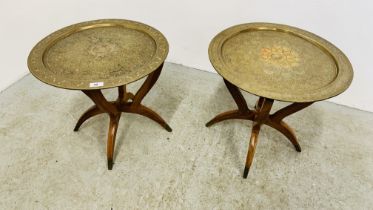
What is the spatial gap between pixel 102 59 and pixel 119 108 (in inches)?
18.4

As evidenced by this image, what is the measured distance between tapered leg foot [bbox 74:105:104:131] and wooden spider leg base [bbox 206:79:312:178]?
825mm

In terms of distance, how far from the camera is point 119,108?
186 cm

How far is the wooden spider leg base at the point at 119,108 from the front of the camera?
1632 millimetres

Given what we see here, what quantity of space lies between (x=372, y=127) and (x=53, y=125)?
2493mm

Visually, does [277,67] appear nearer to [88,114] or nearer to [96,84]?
[96,84]

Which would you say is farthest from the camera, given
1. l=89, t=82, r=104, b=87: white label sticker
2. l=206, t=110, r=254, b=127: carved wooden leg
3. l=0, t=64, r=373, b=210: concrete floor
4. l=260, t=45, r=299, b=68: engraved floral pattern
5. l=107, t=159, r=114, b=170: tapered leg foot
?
l=206, t=110, r=254, b=127: carved wooden leg

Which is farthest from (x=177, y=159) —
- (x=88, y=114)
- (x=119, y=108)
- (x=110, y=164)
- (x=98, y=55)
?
(x=98, y=55)

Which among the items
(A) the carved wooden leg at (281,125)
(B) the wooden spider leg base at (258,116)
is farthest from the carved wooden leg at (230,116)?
(A) the carved wooden leg at (281,125)

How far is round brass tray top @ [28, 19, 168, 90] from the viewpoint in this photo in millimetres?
1324

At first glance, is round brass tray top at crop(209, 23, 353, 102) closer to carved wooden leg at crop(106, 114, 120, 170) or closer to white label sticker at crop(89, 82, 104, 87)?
white label sticker at crop(89, 82, 104, 87)

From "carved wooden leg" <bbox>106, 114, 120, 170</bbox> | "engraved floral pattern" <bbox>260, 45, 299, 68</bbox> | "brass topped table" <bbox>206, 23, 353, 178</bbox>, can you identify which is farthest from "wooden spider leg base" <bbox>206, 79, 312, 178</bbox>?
"carved wooden leg" <bbox>106, 114, 120, 170</bbox>

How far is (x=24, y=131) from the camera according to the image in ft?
6.40

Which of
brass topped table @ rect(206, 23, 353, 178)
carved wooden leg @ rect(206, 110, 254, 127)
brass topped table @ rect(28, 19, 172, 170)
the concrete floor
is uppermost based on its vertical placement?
brass topped table @ rect(206, 23, 353, 178)

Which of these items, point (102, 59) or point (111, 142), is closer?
point (102, 59)
